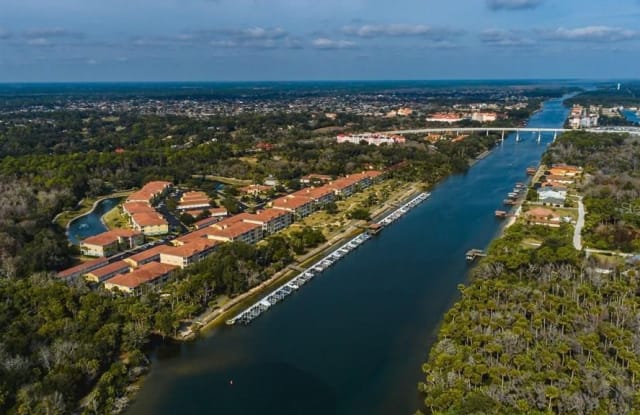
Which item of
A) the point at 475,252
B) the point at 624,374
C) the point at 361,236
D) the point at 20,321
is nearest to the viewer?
the point at 624,374

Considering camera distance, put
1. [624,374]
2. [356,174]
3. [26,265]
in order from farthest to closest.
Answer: [356,174] < [26,265] < [624,374]

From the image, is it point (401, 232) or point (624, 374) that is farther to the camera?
point (401, 232)

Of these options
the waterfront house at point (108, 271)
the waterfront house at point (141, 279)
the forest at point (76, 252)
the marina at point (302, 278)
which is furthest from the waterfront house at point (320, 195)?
the waterfront house at point (108, 271)

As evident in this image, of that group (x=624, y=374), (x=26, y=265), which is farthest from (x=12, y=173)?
(x=624, y=374)

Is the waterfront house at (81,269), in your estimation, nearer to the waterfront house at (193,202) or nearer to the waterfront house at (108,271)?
the waterfront house at (108,271)

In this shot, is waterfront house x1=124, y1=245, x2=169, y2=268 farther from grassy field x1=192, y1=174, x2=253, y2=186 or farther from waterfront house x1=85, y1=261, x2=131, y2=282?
grassy field x1=192, y1=174, x2=253, y2=186

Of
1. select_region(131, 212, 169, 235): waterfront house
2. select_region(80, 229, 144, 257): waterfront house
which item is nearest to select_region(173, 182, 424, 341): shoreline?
select_region(80, 229, 144, 257): waterfront house

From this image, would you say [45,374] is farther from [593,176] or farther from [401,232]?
[593,176]
